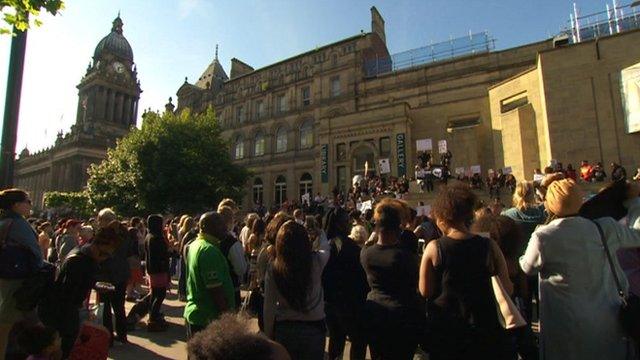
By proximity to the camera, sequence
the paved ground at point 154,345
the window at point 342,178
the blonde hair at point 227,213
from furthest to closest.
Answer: the window at point 342,178
the paved ground at point 154,345
the blonde hair at point 227,213

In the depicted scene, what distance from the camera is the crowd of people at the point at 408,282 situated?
3.05 meters

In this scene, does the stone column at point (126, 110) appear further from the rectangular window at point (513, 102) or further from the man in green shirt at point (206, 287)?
the man in green shirt at point (206, 287)

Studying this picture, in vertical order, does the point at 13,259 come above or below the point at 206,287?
above

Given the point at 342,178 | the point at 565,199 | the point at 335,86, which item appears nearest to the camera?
the point at 565,199

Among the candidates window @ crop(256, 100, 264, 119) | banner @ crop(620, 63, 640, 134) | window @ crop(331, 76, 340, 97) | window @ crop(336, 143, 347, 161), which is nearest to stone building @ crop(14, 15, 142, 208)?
window @ crop(256, 100, 264, 119)

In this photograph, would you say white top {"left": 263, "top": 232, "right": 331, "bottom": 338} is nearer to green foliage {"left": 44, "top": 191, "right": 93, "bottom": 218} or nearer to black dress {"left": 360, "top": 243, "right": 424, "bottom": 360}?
black dress {"left": 360, "top": 243, "right": 424, "bottom": 360}

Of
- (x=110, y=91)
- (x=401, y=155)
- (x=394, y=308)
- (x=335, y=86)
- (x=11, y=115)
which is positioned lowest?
(x=394, y=308)

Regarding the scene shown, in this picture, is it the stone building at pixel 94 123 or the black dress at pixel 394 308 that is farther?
the stone building at pixel 94 123

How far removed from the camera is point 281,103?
129 feet

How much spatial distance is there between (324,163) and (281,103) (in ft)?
37.1

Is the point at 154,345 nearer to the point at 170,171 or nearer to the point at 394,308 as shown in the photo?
the point at 394,308

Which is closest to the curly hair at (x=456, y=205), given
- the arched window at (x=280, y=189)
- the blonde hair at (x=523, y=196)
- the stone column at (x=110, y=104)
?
the blonde hair at (x=523, y=196)

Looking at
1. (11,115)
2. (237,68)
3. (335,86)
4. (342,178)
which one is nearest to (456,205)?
(11,115)

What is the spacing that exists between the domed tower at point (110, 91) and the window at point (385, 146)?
60544 mm
